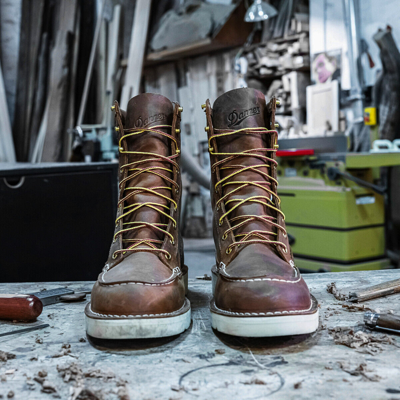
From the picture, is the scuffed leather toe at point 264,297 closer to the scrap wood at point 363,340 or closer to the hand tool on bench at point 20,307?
the scrap wood at point 363,340

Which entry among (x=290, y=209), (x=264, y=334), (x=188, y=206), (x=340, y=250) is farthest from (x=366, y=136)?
(x=264, y=334)

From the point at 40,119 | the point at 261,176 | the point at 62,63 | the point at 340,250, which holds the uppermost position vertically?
the point at 62,63

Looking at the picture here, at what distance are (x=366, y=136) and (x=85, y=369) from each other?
10.4 feet

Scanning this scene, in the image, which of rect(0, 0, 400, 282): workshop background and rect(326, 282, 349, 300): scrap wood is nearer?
rect(326, 282, 349, 300): scrap wood

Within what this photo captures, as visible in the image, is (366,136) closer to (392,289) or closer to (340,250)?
(340,250)

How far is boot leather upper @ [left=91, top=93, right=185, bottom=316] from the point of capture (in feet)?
2.23

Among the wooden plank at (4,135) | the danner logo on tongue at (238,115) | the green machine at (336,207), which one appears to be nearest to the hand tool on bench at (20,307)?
the danner logo on tongue at (238,115)

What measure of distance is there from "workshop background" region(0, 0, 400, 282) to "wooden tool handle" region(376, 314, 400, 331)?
1108mm

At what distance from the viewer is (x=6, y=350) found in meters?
0.69

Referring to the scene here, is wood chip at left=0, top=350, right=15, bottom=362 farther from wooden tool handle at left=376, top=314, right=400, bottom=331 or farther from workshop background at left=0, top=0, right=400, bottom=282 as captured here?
workshop background at left=0, top=0, right=400, bottom=282

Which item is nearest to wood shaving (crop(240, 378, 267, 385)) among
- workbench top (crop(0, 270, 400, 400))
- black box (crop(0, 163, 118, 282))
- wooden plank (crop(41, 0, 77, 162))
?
workbench top (crop(0, 270, 400, 400))

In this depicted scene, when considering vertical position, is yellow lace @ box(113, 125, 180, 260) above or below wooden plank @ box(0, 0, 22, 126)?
below

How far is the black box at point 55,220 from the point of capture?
5.03 ft

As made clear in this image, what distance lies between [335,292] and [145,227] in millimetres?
439
